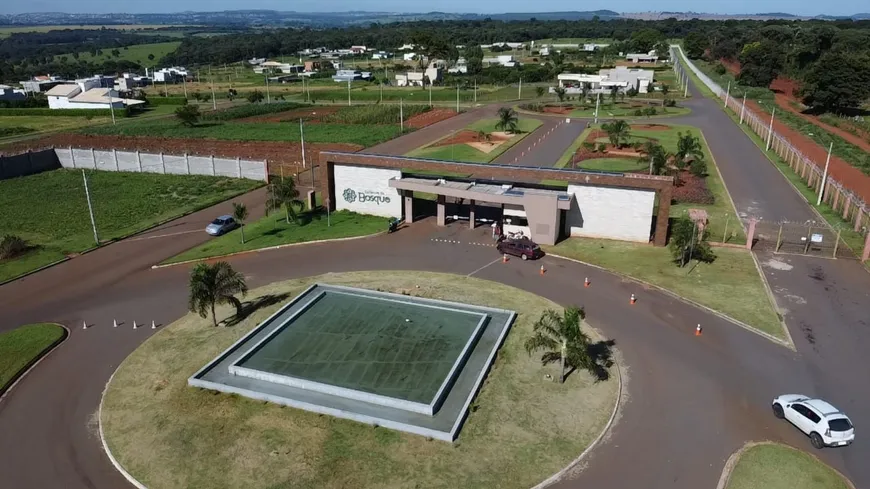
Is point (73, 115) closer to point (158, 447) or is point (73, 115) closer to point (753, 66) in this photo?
point (158, 447)

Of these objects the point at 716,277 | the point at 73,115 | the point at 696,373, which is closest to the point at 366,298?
the point at 696,373

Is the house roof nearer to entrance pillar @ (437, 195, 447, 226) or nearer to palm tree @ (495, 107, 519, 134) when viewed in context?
palm tree @ (495, 107, 519, 134)

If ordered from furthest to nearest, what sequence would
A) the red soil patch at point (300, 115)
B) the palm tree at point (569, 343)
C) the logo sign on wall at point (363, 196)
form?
the red soil patch at point (300, 115)
the logo sign on wall at point (363, 196)
the palm tree at point (569, 343)

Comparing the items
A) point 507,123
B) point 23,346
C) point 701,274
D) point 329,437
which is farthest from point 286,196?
point 507,123

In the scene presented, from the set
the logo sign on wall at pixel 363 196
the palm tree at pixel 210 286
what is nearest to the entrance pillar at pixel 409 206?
the logo sign on wall at pixel 363 196

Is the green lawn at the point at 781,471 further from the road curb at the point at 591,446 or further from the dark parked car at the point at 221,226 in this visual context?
the dark parked car at the point at 221,226

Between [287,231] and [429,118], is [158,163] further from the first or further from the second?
[429,118]
